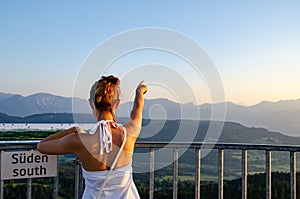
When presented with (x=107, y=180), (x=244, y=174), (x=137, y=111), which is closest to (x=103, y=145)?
(x=107, y=180)

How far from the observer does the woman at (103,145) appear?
1.90m

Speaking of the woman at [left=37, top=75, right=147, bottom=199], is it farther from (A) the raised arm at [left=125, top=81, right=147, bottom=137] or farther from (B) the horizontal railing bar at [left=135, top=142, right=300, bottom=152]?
(B) the horizontal railing bar at [left=135, top=142, right=300, bottom=152]

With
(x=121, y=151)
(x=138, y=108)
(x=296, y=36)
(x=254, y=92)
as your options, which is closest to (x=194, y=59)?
(x=138, y=108)

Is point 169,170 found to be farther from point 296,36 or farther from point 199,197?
point 296,36

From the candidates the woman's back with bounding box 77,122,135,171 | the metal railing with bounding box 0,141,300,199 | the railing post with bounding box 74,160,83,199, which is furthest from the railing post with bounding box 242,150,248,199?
the woman's back with bounding box 77,122,135,171

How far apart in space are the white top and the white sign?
145 cm

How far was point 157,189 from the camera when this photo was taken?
13.6 ft

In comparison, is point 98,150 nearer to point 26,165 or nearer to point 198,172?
point 26,165

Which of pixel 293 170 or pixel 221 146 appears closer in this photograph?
pixel 293 170

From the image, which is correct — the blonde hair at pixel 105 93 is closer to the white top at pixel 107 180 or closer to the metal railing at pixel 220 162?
the white top at pixel 107 180

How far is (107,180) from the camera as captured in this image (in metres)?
2.01

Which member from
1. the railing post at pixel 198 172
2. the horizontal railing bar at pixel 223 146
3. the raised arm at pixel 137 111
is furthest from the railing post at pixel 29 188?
the raised arm at pixel 137 111

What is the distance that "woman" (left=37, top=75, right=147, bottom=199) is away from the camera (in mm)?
1902

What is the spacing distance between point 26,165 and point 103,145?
1.76 m
